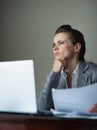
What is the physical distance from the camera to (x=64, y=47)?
1.85 meters

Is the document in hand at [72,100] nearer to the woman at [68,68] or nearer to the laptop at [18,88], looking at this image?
the laptop at [18,88]

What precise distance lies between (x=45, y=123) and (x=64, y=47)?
104 cm

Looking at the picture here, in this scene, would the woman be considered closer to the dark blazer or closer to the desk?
the dark blazer

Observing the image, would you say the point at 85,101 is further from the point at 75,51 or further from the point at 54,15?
the point at 54,15

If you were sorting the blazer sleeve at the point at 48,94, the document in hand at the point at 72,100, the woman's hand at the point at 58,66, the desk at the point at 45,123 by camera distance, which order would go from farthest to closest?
the woman's hand at the point at 58,66, the blazer sleeve at the point at 48,94, the document in hand at the point at 72,100, the desk at the point at 45,123

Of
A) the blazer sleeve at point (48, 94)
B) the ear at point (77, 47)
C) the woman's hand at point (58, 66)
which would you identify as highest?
the ear at point (77, 47)

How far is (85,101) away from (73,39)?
2.32ft

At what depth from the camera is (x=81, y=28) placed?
2.45m

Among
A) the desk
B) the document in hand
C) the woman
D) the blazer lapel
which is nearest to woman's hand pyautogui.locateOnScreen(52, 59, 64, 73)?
the woman

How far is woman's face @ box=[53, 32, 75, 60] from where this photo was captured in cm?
183

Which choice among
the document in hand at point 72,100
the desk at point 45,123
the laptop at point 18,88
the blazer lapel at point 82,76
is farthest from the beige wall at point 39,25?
the desk at point 45,123

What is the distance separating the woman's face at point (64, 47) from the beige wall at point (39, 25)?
0.61 meters

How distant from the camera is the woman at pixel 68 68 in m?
1.68

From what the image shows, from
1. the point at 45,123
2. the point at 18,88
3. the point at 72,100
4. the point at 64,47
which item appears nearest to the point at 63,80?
the point at 64,47
